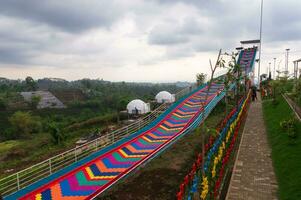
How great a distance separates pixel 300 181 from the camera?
27.1 ft

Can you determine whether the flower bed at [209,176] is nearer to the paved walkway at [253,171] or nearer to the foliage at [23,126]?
the paved walkway at [253,171]

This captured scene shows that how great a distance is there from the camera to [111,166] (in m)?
11.1

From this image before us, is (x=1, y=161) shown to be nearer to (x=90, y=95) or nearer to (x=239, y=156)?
(x=239, y=156)

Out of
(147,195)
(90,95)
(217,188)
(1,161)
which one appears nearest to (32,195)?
(147,195)

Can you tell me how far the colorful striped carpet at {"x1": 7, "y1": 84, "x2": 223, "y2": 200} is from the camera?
8.80 m

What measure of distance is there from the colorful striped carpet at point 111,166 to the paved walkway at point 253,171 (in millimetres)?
3359

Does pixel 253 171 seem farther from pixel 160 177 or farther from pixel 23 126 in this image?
pixel 23 126

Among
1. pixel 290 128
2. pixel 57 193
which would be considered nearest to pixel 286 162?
pixel 290 128

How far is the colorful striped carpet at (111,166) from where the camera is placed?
880 centimetres

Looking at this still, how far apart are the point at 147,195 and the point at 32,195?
4.02 m

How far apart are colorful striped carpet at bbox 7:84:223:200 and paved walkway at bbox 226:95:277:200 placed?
336cm

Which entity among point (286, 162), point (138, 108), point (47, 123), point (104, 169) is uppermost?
point (286, 162)

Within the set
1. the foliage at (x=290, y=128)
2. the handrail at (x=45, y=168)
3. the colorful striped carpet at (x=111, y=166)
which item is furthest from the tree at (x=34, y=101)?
the foliage at (x=290, y=128)

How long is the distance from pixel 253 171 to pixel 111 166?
6.06 metres
